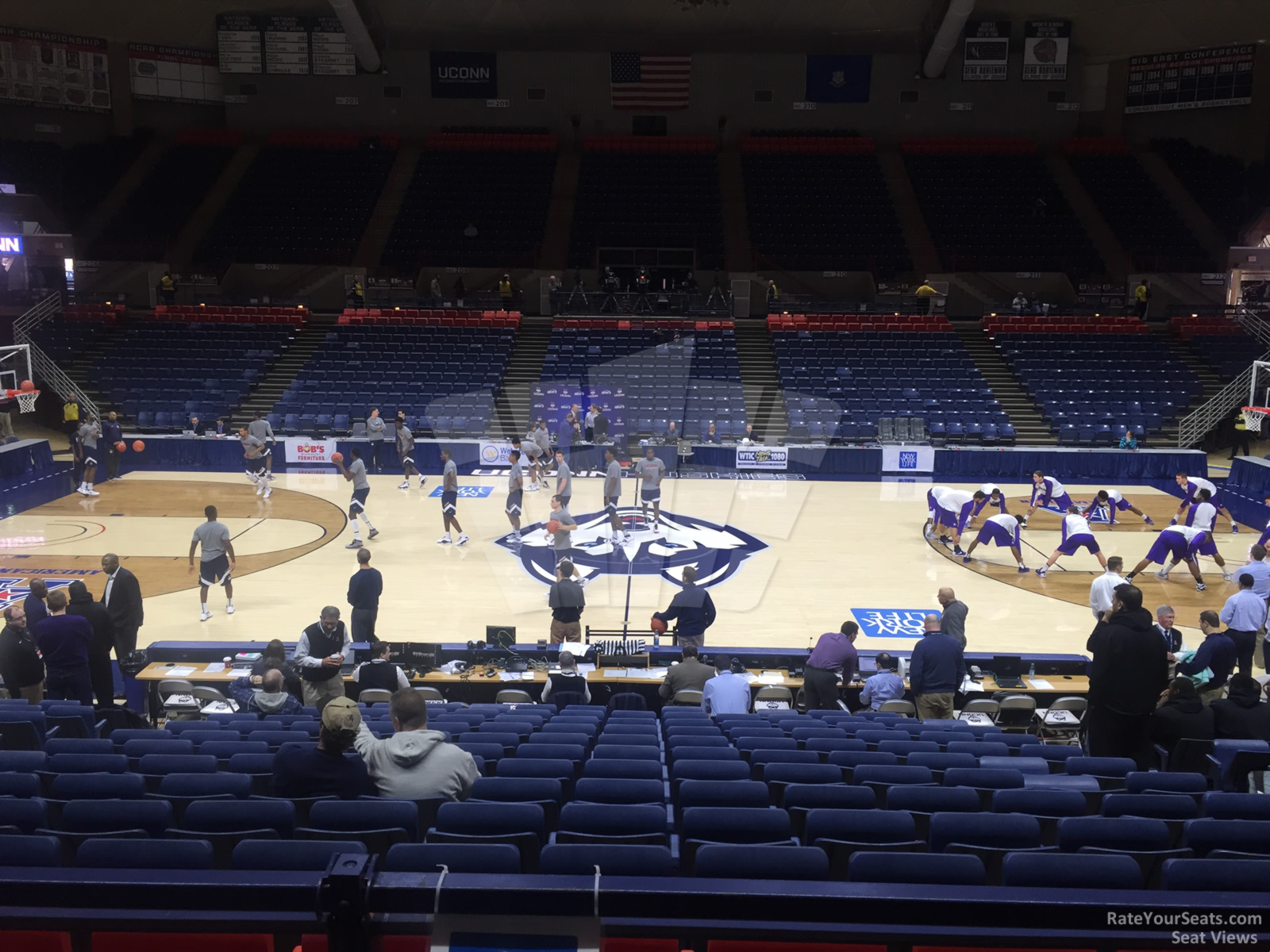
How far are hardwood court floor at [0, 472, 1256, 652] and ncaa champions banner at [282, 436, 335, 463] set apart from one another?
212cm

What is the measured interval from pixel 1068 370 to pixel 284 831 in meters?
31.1

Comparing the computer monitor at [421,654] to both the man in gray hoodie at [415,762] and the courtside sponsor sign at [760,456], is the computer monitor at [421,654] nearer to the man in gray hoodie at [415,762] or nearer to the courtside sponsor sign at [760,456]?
the man in gray hoodie at [415,762]

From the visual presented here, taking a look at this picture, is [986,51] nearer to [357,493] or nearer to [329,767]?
[357,493]

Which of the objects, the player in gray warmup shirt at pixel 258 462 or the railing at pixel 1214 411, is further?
the railing at pixel 1214 411

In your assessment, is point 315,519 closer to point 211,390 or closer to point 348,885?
point 211,390

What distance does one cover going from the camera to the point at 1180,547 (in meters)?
16.4

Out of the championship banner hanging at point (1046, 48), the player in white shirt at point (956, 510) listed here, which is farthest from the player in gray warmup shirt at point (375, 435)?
the championship banner hanging at point (1046, 48)

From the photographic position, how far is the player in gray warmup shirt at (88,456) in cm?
2275

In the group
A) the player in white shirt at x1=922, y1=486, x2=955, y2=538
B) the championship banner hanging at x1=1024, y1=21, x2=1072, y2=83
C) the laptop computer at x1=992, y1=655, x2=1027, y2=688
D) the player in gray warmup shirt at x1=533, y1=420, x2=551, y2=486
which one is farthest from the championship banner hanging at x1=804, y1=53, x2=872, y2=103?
the laptop computer at x1=992, y1=655, x2=1027, y2=688

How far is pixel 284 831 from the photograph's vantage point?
4.71 metres

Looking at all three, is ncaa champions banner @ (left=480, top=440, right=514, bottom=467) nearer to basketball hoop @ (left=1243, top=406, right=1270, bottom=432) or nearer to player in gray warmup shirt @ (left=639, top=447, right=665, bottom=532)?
player in gray warmup shirt @ (left=639, top=447, right=665, bottom=532)

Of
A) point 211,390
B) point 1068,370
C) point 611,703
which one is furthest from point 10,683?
point 1068,370

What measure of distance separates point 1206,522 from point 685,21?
30607 mm

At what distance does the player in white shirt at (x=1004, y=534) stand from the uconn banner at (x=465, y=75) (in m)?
32.8
